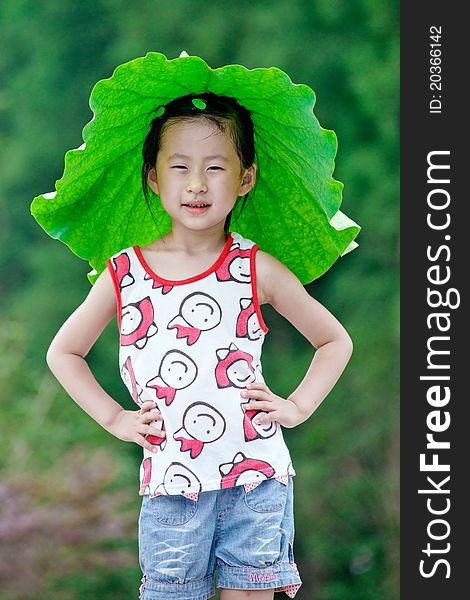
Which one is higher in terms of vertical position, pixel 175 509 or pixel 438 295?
pixel 438 295

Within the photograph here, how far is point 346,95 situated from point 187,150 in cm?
217

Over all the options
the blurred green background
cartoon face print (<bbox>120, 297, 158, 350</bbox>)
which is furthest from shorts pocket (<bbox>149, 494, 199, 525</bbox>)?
the blurred green background

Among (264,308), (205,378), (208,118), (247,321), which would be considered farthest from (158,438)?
(264,308)

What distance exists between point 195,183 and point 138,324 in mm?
253

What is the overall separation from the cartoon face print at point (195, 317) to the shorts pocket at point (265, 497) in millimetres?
260

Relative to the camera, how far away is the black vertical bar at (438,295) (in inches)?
111

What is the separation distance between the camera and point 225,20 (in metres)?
3.67

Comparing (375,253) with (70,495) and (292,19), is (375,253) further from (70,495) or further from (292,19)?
(70,495)

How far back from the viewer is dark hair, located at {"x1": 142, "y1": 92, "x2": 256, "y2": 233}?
1.68 metres

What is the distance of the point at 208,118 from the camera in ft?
5.47

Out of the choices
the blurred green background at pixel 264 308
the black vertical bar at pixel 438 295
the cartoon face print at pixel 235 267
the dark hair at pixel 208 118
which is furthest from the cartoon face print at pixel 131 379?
the blurred green background at pixel 264 308

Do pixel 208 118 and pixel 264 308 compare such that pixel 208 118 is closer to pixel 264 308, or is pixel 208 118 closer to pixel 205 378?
pixel 205 378

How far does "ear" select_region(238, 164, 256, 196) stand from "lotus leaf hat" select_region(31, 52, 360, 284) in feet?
0.24

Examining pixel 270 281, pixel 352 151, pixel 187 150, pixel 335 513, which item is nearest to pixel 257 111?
pixel 187 150
